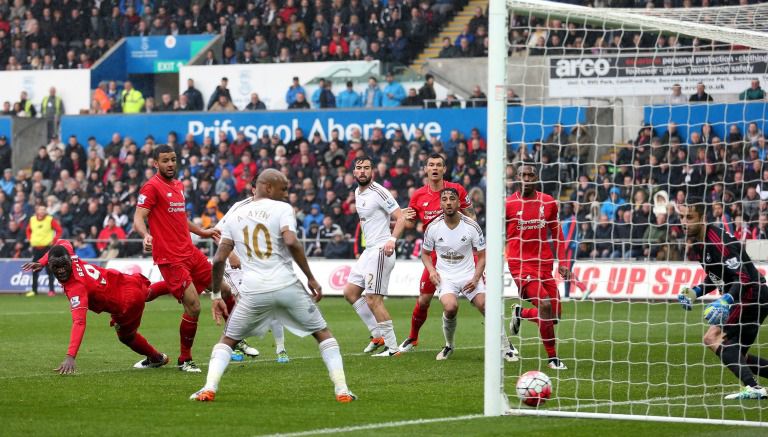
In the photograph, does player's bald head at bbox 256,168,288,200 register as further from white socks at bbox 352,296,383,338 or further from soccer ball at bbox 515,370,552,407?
white socks at bbox 352,296,383,338

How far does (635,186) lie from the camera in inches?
766

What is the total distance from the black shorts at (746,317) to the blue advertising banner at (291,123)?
16580 mm

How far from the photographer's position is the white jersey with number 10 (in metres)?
9.62

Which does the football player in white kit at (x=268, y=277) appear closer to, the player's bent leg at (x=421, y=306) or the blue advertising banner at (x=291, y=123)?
the player's bent leg at (x=421, y=306)

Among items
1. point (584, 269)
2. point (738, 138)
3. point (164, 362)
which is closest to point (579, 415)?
point (164, 362)

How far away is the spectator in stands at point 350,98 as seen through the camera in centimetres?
3162

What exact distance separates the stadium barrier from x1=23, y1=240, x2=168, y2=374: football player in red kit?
388 inches

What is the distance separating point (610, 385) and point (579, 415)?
2050 millimetres

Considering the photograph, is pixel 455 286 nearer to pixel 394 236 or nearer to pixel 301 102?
pixel 394 236

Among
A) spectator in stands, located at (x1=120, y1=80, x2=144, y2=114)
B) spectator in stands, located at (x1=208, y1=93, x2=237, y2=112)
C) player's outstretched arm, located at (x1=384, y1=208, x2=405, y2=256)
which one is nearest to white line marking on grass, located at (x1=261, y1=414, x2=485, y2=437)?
player's outstretched arm, located at (x1=384, y1=208, x2=405, y2=256)

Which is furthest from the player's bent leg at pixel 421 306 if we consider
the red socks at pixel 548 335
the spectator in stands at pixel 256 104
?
the spectator in stands at pixel 256 104

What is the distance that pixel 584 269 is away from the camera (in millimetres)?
24859

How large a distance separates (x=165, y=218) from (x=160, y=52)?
26.2 metres

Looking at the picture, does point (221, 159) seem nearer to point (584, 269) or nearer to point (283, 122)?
point (283, 122)
